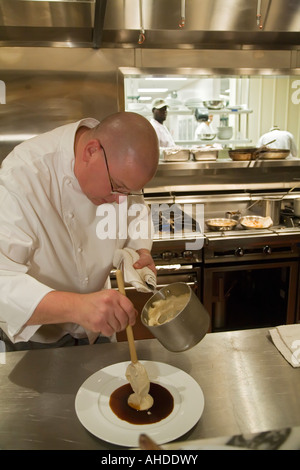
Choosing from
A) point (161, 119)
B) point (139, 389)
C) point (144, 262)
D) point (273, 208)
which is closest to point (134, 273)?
point (144, 262)

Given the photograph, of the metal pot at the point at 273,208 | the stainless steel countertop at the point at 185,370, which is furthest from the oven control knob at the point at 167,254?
the stainless steel countertop at the point at 185,370

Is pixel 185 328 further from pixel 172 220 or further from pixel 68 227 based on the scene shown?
pixel 172 220

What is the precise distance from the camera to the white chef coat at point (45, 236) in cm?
107

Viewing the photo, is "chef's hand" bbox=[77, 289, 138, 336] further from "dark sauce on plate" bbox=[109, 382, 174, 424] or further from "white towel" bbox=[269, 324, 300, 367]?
"white towel" bbox=[269, 324, 300, 367]

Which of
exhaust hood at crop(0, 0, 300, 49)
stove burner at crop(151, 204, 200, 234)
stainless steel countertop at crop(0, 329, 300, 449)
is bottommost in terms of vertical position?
stove burner at crop(151, 204, 200, 234)

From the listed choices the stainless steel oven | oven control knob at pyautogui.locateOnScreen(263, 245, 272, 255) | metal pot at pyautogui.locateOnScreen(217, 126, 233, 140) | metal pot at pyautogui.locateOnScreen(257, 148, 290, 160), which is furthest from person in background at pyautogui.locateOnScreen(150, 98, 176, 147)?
oven control knob at pyautogui.locateOnScreen(263, 245, 272, 255)

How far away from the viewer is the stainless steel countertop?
94 cm

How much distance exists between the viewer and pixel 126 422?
0.94m

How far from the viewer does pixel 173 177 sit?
3377 mm

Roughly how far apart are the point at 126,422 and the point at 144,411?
6cm

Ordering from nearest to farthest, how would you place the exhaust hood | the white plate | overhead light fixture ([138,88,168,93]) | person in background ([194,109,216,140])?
1. the white plate
2. the exhaust hood
3. person in background ([194,109,216,140])
4. overhead light fixture ([138,88,168,93])

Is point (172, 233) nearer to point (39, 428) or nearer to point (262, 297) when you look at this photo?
point (262, 297)

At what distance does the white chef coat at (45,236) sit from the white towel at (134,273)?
12 centimetres

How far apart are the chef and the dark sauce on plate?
0.56 ft
